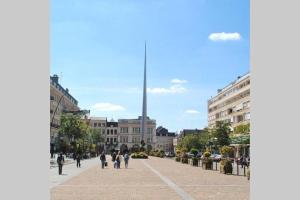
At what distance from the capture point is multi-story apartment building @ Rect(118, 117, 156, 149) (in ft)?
608

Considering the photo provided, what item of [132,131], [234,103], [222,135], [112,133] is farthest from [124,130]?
[222,135]

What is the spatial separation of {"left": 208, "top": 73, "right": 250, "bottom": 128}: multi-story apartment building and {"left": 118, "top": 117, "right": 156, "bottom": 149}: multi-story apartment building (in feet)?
160

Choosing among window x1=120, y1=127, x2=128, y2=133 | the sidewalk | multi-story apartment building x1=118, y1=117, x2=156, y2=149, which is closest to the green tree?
the sidewalk

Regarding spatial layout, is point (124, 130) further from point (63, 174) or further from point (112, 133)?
point (63, 174)

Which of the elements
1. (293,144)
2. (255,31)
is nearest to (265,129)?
(293,144)

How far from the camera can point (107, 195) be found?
18734 millimetres

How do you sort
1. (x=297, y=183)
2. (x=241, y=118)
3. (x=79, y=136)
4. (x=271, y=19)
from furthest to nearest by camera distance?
(x=241, y=118), (x=79, y=136), (x=271, y=19), (x=297, y=183)

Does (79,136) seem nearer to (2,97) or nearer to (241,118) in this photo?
(241,118)

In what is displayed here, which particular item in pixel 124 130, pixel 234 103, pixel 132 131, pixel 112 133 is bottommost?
pixel 112 133

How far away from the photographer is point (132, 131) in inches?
7357

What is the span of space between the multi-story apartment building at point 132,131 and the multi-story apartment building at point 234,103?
4889 centimetres

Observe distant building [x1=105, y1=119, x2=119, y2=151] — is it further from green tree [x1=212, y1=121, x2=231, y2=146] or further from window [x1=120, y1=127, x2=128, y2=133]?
green tree [x1=212, y1=121, x2=231, y2=146]

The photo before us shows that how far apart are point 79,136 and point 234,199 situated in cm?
7295

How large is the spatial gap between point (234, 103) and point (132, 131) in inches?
3254
